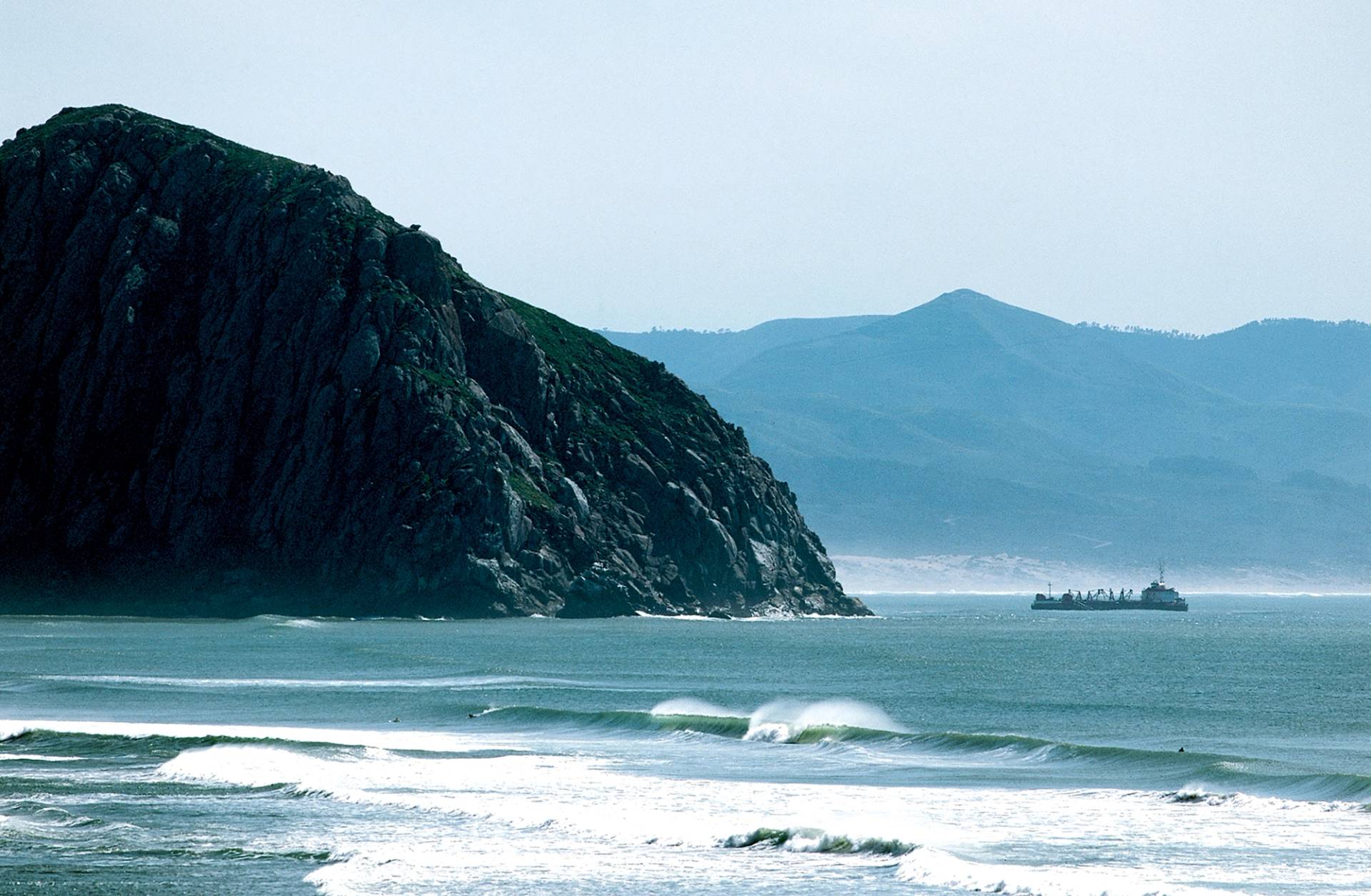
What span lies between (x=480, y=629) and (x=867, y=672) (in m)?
69.2

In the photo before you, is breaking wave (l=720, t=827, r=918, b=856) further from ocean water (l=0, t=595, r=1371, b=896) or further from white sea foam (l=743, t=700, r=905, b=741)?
white sea foam (l=743, t=700, r=905, b=741)

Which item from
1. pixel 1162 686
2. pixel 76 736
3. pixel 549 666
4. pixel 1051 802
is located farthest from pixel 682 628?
pixel 1051 802

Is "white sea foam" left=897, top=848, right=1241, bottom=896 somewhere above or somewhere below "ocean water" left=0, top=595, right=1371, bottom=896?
above

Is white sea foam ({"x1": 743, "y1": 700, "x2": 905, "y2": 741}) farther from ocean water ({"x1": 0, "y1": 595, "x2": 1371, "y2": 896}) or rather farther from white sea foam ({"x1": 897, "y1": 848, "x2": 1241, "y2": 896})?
white sea foam ({"x1": 897, "y1": 848, "x2": 1241, "y2": 896})

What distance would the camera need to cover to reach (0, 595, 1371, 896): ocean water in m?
37.6

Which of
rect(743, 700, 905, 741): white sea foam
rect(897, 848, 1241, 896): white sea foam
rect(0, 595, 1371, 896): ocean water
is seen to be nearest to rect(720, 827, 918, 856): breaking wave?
rect(0, 595, 1371, 896): ocean water

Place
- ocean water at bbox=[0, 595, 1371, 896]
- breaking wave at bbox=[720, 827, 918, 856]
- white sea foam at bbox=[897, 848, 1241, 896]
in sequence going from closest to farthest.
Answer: white sea foam at bbox=[897, 848, 1241, 896] → ocean water at bbox=[0, 595, 1371, 896] → breaking wave at bbox=[720, 827, 918, 856]

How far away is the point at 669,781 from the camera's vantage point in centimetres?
5369

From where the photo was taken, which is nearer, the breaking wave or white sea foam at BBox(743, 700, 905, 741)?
the breaking wave

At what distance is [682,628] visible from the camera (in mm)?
196000

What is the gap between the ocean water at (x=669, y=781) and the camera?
3756 cm

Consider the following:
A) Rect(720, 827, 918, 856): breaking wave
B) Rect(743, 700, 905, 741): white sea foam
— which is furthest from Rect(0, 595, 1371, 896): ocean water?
Rect(743, 700, 905, 741): white sea foam

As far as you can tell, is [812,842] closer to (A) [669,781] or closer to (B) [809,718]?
(A) [669,781]

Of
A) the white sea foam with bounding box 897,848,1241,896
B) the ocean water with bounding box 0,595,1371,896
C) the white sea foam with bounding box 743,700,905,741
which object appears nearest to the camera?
the white sea foam with bounding box 897,848,1241,896
